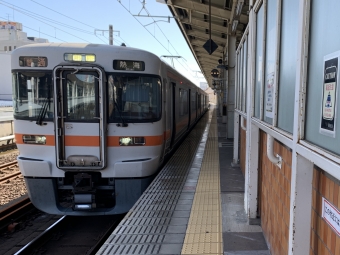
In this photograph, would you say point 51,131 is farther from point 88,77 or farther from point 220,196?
point 220,196

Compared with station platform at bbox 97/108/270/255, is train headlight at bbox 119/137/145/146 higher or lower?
higher

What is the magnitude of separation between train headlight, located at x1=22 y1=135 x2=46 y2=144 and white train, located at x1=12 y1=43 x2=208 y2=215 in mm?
15

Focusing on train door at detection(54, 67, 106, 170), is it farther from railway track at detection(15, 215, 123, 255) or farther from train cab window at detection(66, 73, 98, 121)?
railway track at detection(15, 215, 123, 255)

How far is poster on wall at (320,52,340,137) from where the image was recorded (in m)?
1.38

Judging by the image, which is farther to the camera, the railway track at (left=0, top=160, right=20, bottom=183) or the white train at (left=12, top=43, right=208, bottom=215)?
the railway track at (left=0, top=160, right=20, bottom=183)

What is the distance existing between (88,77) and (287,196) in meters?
3.45

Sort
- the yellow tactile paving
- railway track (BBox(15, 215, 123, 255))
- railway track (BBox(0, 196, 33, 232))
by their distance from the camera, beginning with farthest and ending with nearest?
railway track (BBox(0, 196, 33, 232))
railway track (BBox(15, 215, 123, 255))
the yellow tactile paving

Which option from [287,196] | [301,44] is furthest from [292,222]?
[301,44]

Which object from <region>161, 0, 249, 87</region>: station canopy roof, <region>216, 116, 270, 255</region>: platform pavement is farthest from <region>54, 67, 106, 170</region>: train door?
<region>161, 0, 249, 87</region>: station canopy roof

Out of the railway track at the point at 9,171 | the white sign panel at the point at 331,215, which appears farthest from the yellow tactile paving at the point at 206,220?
the railway track at the point at 9,171

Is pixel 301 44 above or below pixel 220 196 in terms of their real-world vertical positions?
above

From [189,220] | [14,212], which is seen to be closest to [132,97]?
[189,220]

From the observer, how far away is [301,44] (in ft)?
5.74

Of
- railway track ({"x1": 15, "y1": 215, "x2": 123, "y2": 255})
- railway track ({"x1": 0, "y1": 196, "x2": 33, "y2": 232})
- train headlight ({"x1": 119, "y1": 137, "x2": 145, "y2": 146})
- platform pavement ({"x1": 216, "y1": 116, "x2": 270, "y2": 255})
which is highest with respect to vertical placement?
train headlight ({"x1": 119, "y1": 137, "x2": 145, "y2": 146})
